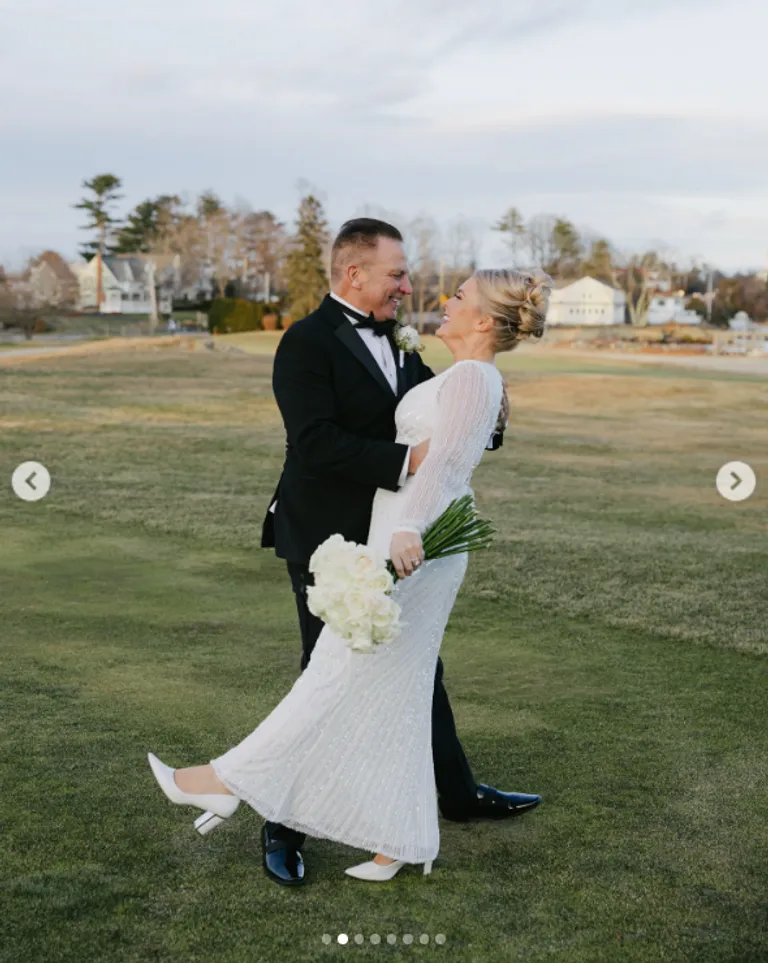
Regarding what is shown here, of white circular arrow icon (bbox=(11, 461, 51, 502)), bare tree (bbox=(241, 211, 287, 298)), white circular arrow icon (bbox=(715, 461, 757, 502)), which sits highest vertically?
bare tree (bbox=(241, 211, 287, 298))

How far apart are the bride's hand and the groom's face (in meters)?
0.83

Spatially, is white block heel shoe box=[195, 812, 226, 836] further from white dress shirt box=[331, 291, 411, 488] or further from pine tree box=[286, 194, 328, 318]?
pine tree box=[286, 194, 328, 318]

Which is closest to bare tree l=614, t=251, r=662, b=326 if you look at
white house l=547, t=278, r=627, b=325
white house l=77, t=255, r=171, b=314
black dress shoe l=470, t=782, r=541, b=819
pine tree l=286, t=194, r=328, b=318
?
white house l=547, t=278, r=627, b=325

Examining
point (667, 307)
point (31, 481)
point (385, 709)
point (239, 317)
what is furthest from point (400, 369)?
point (667, 307)

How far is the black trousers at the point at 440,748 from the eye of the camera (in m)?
4.10

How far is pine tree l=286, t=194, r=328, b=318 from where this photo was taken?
242 feet

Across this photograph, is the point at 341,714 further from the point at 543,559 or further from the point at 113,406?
the point at 113,406

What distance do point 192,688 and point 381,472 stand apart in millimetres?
2865

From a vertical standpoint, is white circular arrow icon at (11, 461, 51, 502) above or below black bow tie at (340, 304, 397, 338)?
below

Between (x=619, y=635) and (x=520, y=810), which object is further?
(x=619, y=635)

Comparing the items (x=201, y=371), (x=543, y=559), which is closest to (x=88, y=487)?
(x=543, y=559)

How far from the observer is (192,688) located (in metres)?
6.26

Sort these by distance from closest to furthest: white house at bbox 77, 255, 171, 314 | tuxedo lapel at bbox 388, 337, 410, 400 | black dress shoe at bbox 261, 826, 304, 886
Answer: black dress shoe at bbox 261, 826, 304, 886 → tuxedo lapel at bbox 388, 337, 410, 400 → white house at bbox 77, 255, 171, 314

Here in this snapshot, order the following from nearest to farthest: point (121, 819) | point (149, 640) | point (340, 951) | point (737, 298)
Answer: point (340, 951) < point (121, 819) < point (149, 640) < point (737, 298)
